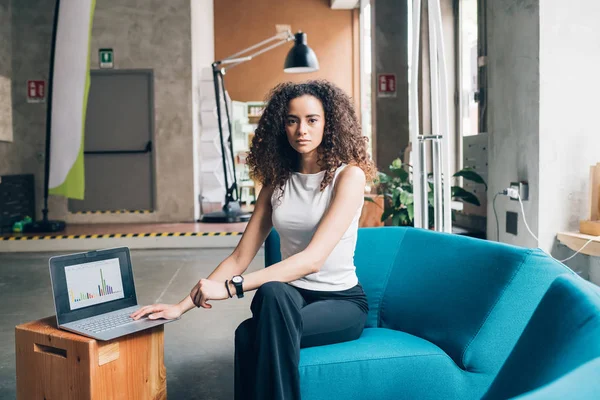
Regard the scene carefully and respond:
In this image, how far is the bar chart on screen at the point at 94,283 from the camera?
6.26 feet

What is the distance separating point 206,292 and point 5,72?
7.17 meters

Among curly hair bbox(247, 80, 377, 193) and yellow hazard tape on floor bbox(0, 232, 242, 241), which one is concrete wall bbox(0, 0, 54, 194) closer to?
yellow hazard tape on floor bbox(0, 232, 242, 241)

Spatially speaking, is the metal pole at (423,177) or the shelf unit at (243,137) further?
the shelf unit at (243,137)

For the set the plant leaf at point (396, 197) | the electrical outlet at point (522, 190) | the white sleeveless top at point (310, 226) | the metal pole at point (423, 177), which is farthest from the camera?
the plant leaf at point (396, 197)

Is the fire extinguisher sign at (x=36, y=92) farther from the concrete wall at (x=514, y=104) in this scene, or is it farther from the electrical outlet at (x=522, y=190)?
the electrical outlet at (x=522, y=190)

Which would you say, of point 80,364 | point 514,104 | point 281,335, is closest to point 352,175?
point 281,335

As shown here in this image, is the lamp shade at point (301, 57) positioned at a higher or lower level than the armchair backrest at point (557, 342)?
higher

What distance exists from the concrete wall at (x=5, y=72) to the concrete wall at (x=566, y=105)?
21.6 ft

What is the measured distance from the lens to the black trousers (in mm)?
1716

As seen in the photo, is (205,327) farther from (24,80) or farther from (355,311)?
(24,80)

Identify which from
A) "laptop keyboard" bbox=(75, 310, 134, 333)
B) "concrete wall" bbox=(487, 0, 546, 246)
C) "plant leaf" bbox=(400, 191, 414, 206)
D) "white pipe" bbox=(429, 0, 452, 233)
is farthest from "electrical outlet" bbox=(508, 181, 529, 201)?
"laptop keyboard" bbox=(75, 310, 134, 333)

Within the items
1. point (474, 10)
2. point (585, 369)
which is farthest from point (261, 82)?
point (585, 369)

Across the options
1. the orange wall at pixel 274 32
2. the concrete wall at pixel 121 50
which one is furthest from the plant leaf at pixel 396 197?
the orange wall at pixel 274 32

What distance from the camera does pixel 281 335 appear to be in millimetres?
1746
